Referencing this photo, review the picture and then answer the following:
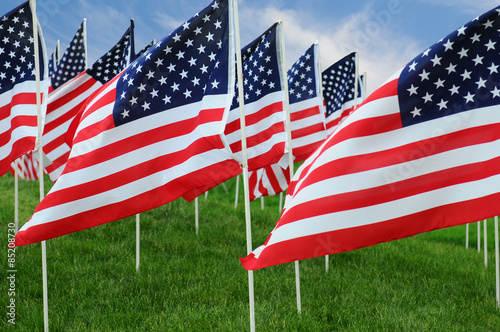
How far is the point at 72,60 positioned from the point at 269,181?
208 inches

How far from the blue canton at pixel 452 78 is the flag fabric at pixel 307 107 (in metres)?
5.07

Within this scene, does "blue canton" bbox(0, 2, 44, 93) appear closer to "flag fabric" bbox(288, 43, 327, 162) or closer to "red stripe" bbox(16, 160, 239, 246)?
"red stripe" bbox(16, 160, 239, 246)

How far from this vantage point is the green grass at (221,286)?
657cm

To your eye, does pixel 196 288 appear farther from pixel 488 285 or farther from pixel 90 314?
pixel 488 285

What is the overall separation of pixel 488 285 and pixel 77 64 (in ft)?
31.8

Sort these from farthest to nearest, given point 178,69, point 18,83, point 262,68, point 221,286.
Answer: point 221,286
point 262,68
point 18,83
point 178,69

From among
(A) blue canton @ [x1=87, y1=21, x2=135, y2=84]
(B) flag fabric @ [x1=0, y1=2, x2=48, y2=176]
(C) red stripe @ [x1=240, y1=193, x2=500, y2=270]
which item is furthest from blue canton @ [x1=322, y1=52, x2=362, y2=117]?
(C) red stripe @ [x1=240, y1=193, x2=500, y2=270]

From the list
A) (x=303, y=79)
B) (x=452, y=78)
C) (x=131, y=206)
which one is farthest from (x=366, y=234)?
(x=303, y=79)

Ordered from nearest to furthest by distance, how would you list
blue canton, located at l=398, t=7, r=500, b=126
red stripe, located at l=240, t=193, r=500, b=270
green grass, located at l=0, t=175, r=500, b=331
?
red stripe, located at l=240, t=193, r=500, b=270 < blue canton, located at l=398, t=7, r=500, b=126 < green grass, located at l=0, t=175, r=500, b=331

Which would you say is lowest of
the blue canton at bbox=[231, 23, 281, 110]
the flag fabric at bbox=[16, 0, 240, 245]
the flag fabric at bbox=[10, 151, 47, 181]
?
the flag fabric at bbox=[16, 0, 240, 245]

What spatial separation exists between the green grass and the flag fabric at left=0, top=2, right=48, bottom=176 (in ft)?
7.59

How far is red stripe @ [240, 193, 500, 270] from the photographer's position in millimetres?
4480

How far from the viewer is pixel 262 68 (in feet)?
25.0

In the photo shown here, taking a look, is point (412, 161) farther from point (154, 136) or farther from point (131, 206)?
point (131, 206)
